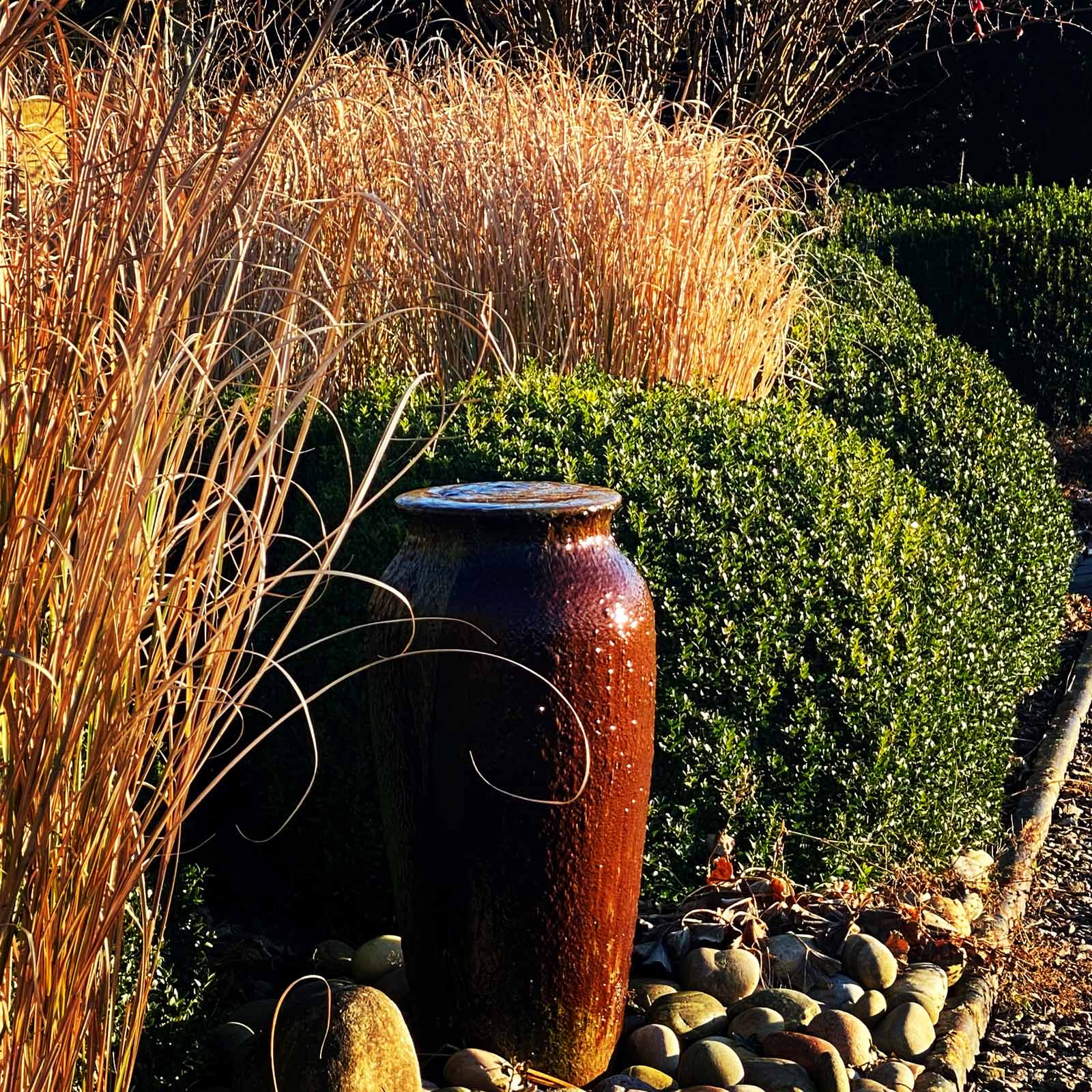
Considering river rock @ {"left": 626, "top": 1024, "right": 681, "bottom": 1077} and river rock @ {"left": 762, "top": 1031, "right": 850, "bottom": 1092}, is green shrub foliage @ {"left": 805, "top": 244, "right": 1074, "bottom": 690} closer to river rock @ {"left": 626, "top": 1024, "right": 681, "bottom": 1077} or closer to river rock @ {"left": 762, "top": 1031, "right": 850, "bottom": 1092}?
river rock @ {"left": 762, "top": 1031, "right": 850, "bottom": 1092}

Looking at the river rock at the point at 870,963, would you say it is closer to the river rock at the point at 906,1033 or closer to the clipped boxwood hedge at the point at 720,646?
the river rock at the point at 906,1033

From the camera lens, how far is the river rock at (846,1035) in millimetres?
3184

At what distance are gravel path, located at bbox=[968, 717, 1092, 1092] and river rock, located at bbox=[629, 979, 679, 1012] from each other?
74cm

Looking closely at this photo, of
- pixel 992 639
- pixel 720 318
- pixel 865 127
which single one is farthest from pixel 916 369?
pixel 865 127

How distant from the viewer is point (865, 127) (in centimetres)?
1661

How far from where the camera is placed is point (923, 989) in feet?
11.4

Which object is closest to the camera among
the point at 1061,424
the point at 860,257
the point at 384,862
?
the point at 384,862

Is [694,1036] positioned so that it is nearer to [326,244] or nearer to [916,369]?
[326,244]

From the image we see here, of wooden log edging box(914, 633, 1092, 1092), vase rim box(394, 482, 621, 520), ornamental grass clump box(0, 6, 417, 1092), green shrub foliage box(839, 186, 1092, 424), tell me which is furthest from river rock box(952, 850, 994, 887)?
green shrub foliage box(839, 186, 1092, 424)

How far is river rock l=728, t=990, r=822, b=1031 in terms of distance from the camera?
326 cm

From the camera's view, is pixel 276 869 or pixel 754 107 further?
pixel 754 107

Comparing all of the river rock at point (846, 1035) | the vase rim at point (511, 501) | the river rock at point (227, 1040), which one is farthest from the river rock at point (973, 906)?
the river rock at point (227, 1040)

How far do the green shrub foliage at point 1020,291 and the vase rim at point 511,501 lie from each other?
720cm

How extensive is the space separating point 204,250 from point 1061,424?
9.10m
